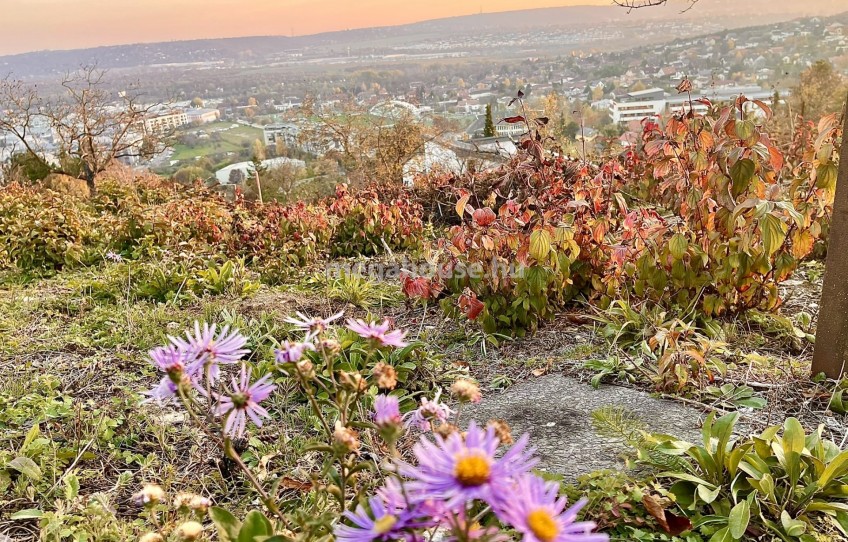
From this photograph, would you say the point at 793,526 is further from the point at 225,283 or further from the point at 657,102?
the point at 657,102

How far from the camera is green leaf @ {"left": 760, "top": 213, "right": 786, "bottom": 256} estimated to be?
2.16 meters

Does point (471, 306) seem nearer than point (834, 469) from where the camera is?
No

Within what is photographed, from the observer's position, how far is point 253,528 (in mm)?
850

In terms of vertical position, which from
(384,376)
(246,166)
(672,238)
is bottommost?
(246,166)

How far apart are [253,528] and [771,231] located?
6.73ft

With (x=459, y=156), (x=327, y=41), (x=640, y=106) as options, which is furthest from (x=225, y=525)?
(x=327, y=41)

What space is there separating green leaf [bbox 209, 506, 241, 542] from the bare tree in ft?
29.4

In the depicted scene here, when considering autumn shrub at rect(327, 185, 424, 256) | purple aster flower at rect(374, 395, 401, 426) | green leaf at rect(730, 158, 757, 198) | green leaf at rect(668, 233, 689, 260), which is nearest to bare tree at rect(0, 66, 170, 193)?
autumn shrub at rect(327, 185, 424, 256)

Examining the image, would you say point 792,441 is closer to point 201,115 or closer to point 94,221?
point 94,221

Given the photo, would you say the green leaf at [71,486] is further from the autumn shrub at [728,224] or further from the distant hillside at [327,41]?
the distant hillside at [327,41]

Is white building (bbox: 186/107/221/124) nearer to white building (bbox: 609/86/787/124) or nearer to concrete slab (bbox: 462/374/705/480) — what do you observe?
white building (bbox: 609/86/787/124)

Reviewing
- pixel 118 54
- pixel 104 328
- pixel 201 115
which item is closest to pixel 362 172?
pixel 201 115

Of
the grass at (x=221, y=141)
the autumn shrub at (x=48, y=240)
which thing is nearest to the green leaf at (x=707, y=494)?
the autumn shrub at (x=48, y=240)

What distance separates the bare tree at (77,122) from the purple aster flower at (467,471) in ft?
30.7
